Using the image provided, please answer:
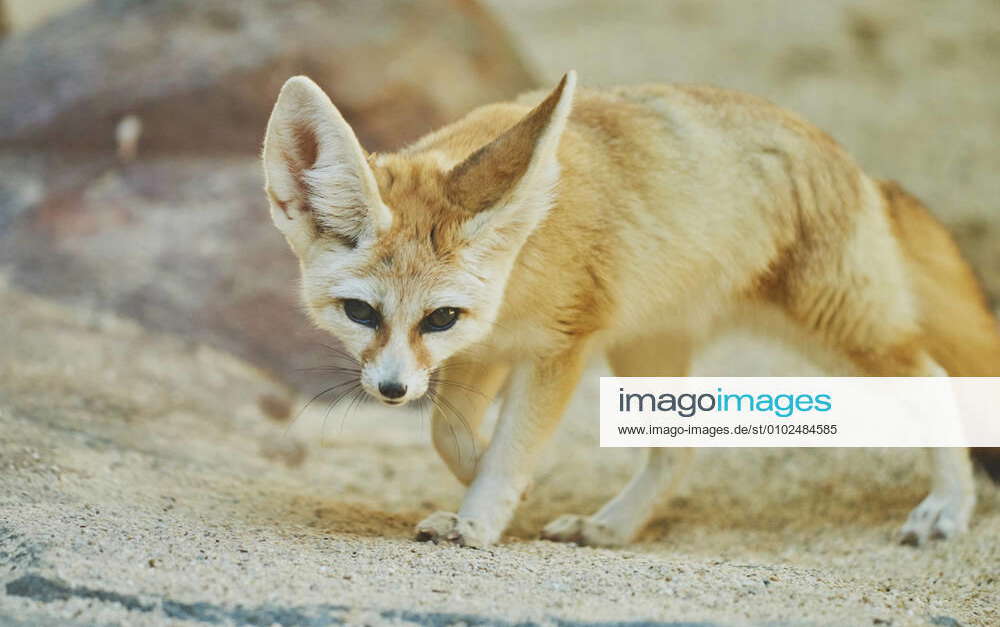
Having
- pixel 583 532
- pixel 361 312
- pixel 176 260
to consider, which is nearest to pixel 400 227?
pixel 361 312

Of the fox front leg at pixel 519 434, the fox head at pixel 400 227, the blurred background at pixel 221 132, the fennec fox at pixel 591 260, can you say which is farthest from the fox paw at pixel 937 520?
the blurred background at pixel 221 132

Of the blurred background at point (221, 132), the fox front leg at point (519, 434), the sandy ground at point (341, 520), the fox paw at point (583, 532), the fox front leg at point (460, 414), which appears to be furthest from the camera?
the blurred background at point (221, 132)

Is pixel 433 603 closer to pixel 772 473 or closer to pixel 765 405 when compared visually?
pixel 765 405

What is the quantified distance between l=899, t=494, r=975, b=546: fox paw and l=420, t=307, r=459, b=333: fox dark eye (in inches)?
67.6

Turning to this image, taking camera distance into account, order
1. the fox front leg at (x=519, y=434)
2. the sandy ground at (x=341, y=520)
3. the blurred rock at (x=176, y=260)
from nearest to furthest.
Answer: the sandy ground at (x=341, y=520), the fox front leg at (x=519, y=434), the blurred rock at (x=176, y=260)

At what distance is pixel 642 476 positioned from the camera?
367 cm

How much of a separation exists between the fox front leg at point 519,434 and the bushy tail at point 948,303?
1.37 metres

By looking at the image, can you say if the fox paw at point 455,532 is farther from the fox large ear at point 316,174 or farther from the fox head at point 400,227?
the fox large ear at point 316,174

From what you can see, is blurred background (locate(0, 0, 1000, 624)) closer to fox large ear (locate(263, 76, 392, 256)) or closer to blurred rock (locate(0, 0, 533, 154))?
blurred rock (locate(0, 0, 533, 154))

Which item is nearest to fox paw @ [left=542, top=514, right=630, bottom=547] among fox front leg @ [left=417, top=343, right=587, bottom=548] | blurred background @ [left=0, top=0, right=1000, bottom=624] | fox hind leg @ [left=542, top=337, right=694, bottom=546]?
fox hind leg @ [left=542, top=337, right=694, bottom=546]

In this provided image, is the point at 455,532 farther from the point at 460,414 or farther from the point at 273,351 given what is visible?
the point at 273,351

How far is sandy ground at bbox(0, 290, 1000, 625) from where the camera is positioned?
7.01 feet

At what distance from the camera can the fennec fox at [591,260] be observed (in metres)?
2.61

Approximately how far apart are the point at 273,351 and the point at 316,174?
2487 mm
